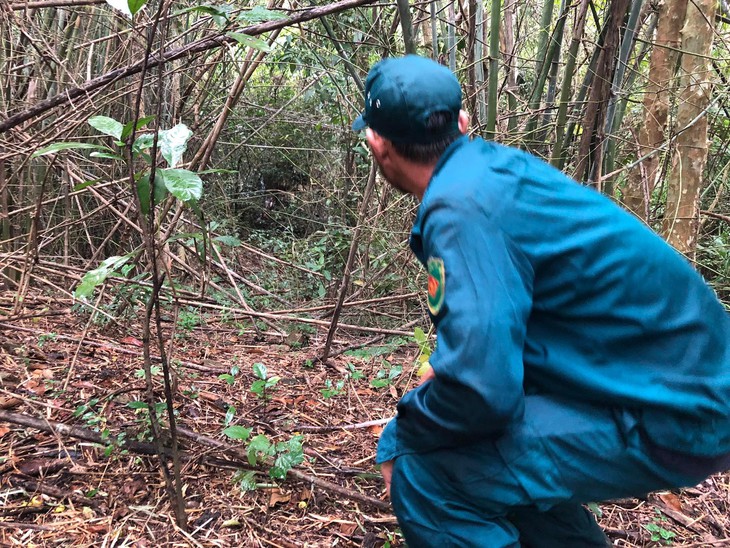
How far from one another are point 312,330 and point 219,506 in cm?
220

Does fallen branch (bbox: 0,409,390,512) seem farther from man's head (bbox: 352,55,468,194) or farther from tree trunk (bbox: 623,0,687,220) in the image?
tree trunk (bbox: 623,0,687,220)

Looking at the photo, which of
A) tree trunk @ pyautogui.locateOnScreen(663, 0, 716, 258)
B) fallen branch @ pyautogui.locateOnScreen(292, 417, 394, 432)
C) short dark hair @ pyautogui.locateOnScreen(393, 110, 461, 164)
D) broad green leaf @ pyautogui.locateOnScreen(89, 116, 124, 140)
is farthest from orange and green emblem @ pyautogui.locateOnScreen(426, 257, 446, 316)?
tree trunk @ pyautogui.locateOnScreen(663, 0, 716, 258)

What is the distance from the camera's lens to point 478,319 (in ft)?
3.33

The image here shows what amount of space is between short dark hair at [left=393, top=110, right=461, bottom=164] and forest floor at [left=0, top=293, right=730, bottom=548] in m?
1.09

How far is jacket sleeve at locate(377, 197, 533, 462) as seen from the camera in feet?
3.35

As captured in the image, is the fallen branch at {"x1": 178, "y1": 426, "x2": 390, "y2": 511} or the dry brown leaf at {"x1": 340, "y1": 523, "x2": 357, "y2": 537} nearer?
the dry brown leaf at {"x1": 340, "y1": 523, "x2": 357, "y2": 537}

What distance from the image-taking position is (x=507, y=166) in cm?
116

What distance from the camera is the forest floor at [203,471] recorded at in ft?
5.57

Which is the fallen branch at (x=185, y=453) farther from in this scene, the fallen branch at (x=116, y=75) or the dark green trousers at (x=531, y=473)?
the fallen branch at (x=116, y=75)

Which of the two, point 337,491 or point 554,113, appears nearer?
point 337,491

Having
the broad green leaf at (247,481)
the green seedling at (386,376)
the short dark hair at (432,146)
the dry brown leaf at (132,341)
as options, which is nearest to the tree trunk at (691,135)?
the green seedling at (386,376)

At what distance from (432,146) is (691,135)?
275 centimetres

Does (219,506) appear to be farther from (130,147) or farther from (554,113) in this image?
(554,113)

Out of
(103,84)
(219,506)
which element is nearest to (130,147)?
(103,84)
